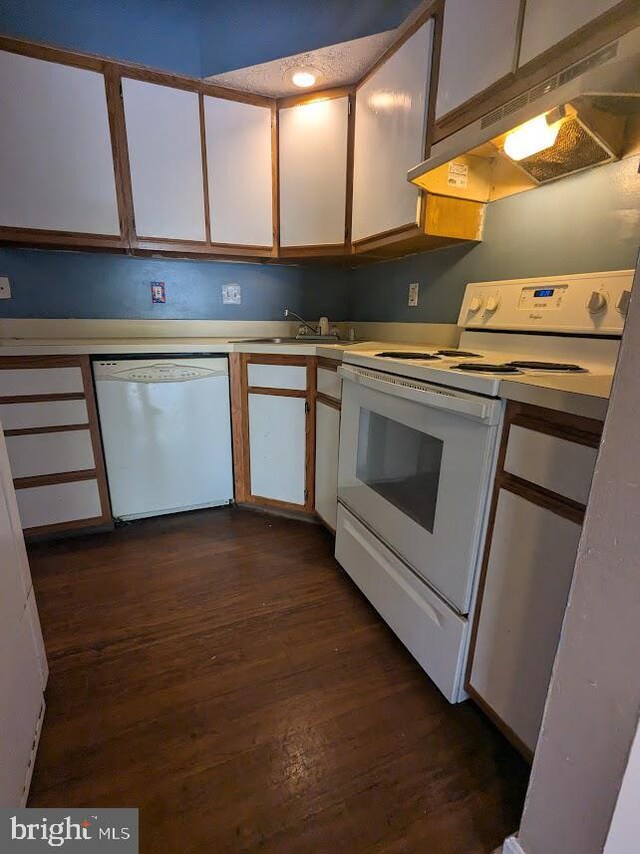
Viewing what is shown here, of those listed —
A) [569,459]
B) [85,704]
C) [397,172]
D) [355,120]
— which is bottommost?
[85,704]

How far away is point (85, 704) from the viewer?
108 cm

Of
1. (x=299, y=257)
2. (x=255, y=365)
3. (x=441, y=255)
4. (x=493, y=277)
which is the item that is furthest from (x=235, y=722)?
(x=299, y=257)

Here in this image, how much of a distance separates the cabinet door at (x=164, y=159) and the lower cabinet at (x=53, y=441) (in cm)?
82

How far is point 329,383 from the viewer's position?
1746 mm

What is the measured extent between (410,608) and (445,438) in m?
0.54

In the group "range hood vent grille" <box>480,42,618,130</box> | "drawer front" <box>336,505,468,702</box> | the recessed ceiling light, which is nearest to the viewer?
"range hood vent grille" <box>480,42,618,130</box>

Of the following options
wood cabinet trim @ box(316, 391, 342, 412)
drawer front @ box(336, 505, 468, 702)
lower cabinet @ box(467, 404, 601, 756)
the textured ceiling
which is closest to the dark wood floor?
drawer front @ box(336, 505, 468, 702)

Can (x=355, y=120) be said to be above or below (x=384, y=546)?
above

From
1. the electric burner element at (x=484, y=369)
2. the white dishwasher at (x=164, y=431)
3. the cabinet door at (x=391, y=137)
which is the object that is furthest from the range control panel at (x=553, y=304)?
the white dishwasher at (x=164, y=431)

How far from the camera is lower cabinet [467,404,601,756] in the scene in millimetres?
743

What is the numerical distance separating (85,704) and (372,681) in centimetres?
80

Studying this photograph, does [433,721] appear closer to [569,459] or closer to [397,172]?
[569,459]

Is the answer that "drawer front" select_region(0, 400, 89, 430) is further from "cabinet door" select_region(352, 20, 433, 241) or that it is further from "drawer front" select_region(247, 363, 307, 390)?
"cabinet door" select_region(352, 20, 433, 241)

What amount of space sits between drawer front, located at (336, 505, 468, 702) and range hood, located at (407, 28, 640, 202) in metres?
1.23
